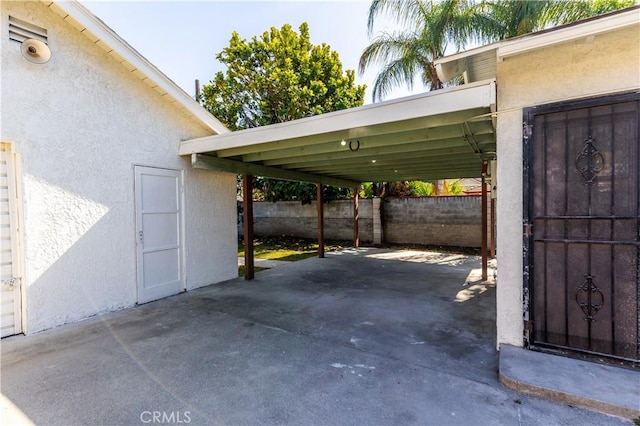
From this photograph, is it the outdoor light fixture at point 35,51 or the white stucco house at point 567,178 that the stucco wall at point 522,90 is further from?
the outdoor light fixture at point 35,51

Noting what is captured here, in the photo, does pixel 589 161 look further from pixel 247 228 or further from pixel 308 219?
pixel 308 219

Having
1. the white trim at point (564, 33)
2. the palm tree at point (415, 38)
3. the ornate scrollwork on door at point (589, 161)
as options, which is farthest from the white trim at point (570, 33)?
the palm tree at point (415, 38)

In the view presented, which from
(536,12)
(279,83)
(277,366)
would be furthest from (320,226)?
(536,12)

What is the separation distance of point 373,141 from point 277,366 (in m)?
4.04

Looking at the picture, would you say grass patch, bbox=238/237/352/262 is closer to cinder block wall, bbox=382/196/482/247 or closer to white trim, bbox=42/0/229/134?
cinder block wall, bbox=382/196/482/247

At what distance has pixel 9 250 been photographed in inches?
168

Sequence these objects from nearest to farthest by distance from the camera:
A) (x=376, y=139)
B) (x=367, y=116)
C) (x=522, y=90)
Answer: (x=522, y=90) < (x=367, y=116) < (x=376, y=139)

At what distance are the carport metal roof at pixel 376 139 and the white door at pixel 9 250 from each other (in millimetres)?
2665

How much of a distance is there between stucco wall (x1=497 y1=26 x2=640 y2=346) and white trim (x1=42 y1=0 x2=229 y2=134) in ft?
18.1

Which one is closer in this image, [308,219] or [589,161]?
[589,161]

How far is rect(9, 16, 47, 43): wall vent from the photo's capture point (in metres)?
4.18

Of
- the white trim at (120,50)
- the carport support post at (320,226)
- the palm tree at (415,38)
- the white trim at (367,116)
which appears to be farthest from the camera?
the carport support post at (320,226)

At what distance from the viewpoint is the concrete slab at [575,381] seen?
2.48 meters

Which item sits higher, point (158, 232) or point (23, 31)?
point (23, 31)
